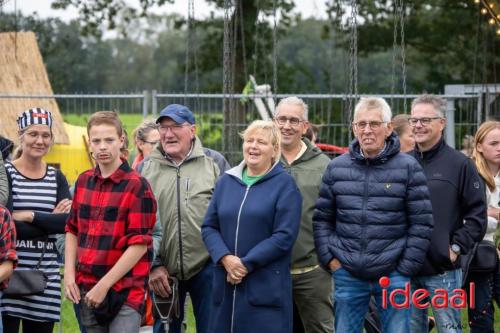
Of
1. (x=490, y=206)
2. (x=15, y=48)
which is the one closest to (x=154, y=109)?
(x=15, y=48)

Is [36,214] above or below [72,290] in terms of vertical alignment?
above

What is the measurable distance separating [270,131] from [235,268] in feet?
2.63

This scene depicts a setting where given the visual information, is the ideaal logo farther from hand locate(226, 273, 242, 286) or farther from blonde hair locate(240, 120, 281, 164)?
blonde hair locate(240, 120, 281, 164)

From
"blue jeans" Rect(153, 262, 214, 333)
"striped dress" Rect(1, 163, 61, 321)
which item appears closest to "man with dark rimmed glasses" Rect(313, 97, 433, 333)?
"blue jeans" Rect(153, 262, 214, 333)

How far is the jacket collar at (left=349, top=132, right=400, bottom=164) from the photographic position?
16.5ft

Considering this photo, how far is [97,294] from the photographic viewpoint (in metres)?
4.64

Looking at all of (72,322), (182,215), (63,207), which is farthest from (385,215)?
(72,322)

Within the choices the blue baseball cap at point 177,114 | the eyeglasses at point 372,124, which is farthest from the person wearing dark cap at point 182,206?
the eyeglasses at point 372,124

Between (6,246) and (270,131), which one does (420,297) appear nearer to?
(270,131)

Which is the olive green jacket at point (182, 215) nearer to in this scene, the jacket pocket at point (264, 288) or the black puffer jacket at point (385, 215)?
the jacket pocket at point (264, 288)

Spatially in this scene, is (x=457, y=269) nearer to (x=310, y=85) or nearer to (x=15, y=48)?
(x=15, y=48)

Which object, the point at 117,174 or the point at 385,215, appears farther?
the point at 385,215

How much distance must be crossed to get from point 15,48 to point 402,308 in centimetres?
977

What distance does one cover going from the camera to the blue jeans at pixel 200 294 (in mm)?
5438
